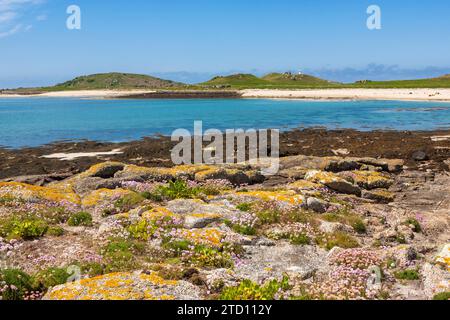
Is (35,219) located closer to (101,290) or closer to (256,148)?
(101,290)

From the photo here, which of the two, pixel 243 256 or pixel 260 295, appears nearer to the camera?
pixel 260 295

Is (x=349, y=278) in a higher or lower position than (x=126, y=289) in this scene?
lower

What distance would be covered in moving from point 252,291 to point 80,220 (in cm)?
854

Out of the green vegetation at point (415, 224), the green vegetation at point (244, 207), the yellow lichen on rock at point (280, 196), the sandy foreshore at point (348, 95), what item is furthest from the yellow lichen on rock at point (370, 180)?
the sandy foreshore at point (348, 95)

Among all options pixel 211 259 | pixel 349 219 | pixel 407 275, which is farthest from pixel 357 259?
pixel 349 219

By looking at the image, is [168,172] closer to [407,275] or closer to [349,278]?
[349,278]

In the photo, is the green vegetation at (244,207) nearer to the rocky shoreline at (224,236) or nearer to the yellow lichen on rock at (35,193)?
the rocky shoreline at (224,236)

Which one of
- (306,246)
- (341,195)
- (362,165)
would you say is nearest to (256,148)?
(362,165)

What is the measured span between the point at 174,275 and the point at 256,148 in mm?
25663

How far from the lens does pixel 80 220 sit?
15531 millimetres

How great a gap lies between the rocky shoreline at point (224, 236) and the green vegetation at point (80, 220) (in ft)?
0.12

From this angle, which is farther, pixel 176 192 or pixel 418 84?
pixel 418 84

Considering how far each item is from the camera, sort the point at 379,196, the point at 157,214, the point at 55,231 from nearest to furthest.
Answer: the point at 55,231 → the point at 157,214 → the point at 379,196
